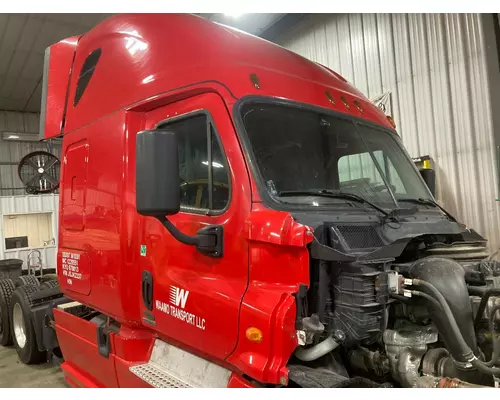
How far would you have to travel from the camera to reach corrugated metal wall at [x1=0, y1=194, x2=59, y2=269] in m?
11.0

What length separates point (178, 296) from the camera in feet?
8.25

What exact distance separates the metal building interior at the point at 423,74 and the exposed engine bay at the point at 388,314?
A: 7.49ft

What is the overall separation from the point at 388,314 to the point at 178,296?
118 centimetres

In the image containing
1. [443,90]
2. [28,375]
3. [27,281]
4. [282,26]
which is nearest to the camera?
[28,375]

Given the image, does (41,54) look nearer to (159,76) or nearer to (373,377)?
(159,76)

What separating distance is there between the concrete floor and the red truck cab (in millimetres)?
1179

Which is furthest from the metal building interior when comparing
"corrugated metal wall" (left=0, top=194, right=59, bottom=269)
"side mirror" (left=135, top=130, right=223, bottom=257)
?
"corrugated metal wall" (left=0, top=194, right=59, bottom=269)

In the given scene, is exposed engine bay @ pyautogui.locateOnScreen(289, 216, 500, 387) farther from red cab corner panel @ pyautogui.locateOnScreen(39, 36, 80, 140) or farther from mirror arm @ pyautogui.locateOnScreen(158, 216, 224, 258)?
red cab corner panel @ pyautogui.locateOnScreen(39, 36, 80, 140)

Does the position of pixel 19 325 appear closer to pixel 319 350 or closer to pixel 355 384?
pixel 319 350

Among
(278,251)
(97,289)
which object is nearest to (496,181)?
(278,251)

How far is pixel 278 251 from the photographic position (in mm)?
2092

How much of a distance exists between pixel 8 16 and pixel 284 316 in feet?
26.2

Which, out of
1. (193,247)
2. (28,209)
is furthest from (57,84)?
(28,209)

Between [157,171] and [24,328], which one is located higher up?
[157,171]
